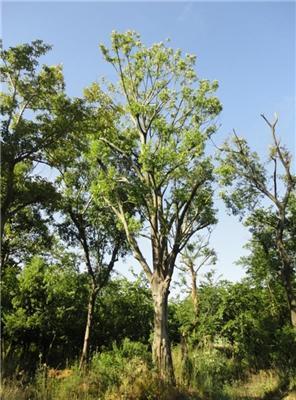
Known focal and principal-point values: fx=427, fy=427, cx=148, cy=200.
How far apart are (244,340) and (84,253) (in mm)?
7014

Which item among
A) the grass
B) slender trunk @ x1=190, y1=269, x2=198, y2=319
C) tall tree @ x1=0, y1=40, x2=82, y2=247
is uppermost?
tall tree @ x1=0, y1=40, x2=82, y2=247

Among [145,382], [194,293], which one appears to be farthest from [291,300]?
[145,382]

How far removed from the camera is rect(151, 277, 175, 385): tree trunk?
Answer: 39.5ft

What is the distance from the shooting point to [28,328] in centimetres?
1478

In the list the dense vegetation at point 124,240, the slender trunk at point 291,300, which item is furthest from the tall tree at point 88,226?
the slender trunk at point 291,300

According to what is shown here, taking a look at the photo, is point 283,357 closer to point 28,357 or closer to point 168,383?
point 168,383

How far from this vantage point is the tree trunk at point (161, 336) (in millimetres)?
12037

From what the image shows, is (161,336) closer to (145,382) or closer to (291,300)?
(145,382)

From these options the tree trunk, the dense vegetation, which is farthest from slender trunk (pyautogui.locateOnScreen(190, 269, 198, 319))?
the tree trunk

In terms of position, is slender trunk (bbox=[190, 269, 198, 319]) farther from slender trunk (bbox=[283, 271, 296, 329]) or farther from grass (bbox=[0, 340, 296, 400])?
slender trunk (bbox=[283, 271, 296, 329])

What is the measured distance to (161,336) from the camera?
42.9 feet

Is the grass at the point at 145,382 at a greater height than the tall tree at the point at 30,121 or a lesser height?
lesser

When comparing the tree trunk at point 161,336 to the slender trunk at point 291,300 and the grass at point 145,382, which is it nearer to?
the grass at point 145,382

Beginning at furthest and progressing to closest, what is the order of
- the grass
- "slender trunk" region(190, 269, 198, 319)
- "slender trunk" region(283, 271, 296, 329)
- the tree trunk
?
"slender trunk" region(190, 269, 198, 319) → "slender trunk" region(283, 271, 296, 329) → the tree trunk → the grass
